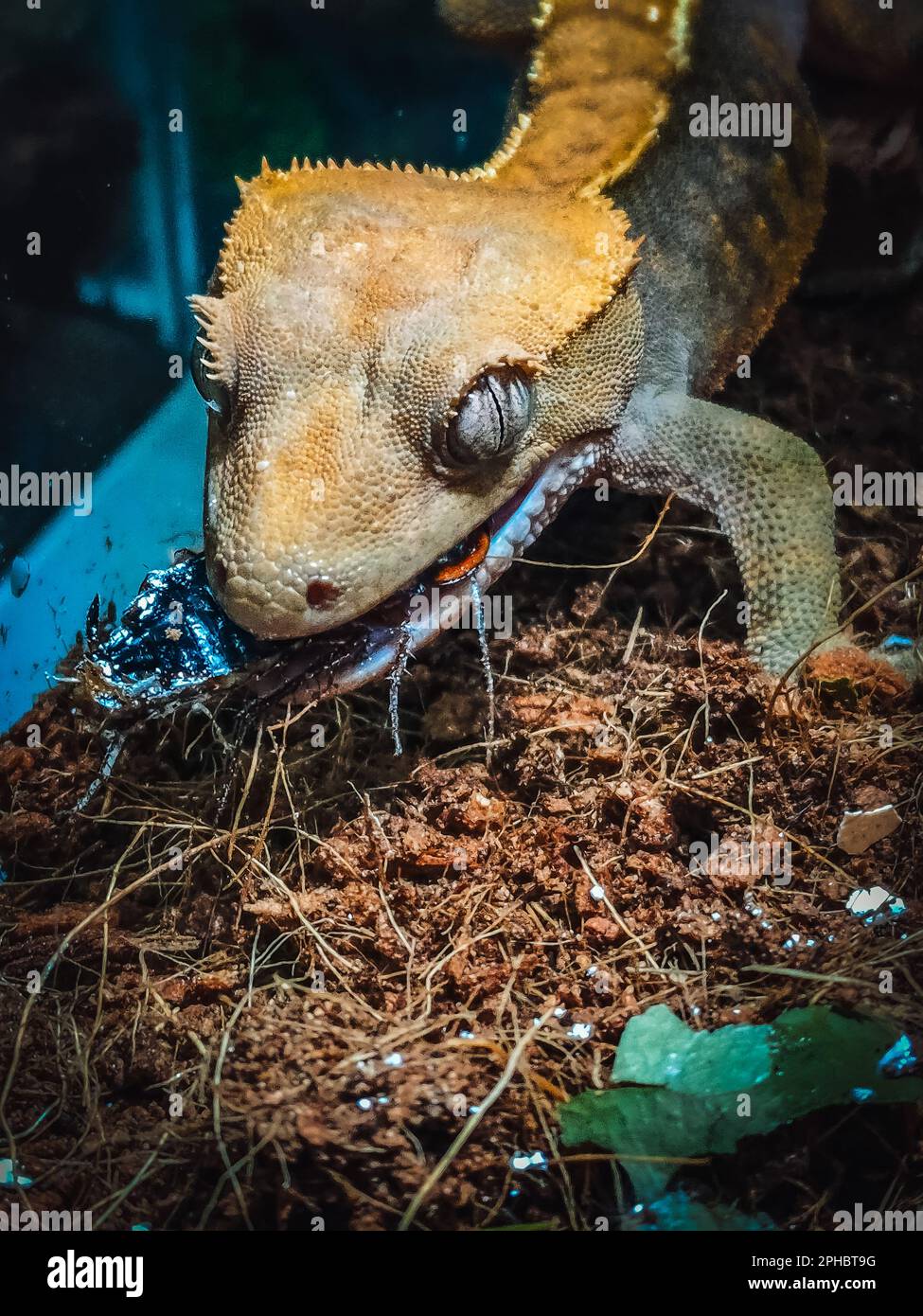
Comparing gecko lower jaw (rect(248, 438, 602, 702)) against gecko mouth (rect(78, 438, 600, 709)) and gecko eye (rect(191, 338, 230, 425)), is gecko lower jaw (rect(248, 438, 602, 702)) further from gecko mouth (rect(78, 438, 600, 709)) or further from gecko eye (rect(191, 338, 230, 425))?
gecko eye (rect(191, 338, 230, 425))

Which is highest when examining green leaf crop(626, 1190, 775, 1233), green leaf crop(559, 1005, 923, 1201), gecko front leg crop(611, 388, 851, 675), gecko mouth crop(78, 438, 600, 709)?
gecko front leg crop(611, 388, 851, 675)

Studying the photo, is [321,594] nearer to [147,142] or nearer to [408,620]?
[408,620]

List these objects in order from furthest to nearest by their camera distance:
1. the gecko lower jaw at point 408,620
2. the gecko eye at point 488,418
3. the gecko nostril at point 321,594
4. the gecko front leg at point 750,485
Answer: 1. the gecko front leg at point 750,485
2. the gecko lower jaw at point 408,620
3. the gecko eye at point 488,418
4. the gecko nostril at point 321,594

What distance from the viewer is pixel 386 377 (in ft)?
7.49

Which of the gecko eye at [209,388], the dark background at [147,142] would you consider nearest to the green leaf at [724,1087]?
the gecko eye at [209,388]

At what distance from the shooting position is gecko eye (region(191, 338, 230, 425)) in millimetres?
2398

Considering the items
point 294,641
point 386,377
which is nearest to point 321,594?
point 294,641

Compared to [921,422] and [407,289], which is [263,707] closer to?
[407,289]

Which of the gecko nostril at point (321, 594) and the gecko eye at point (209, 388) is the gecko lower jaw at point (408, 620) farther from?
the gecko eye at point (209, 388)

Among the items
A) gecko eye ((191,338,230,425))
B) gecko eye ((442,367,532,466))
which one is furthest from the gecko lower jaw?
gecko eye ((191,338,230,425))

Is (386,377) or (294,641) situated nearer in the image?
(386,377)

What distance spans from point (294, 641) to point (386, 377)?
627 millimetres

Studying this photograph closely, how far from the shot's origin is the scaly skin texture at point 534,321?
224 centimetres

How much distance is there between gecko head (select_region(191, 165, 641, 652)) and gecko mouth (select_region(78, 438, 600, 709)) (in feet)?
0.04
